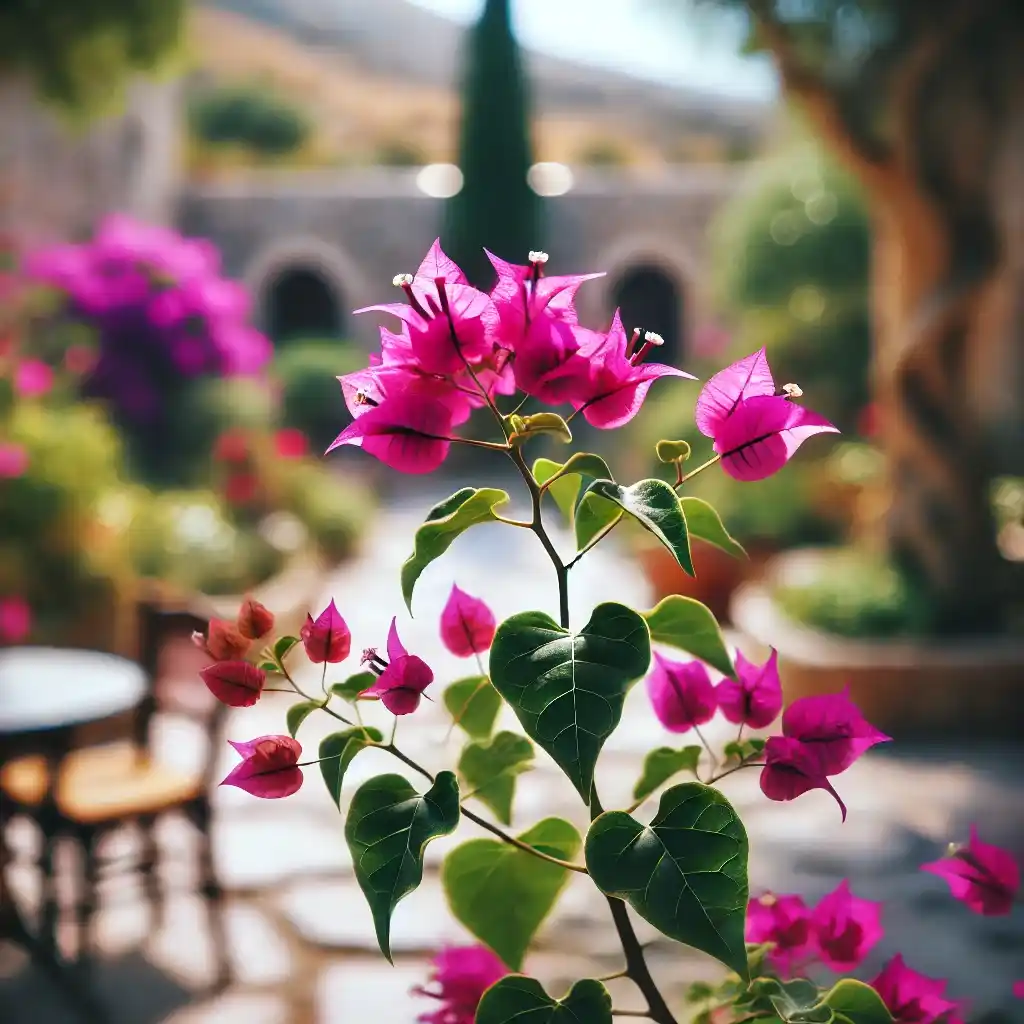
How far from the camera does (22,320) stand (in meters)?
8.38

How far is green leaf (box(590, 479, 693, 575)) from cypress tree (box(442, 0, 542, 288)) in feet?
47.7

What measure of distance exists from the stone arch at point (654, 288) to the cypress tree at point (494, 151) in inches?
47.4

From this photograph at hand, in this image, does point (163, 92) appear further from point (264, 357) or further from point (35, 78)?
point (264, 357)

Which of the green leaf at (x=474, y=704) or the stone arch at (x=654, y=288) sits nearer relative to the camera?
the green leaf at (x=474, y=704)

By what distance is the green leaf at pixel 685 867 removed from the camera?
0.85 metres

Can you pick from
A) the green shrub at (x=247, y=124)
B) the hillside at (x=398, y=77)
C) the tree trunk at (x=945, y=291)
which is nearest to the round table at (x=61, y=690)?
the tree trunk at (x=945, y=291)

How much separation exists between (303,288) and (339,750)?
16.6 meters

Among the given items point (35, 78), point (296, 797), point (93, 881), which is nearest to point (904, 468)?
point (296, 797)

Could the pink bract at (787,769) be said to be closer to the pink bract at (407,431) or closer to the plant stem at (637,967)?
the plant stem at (637,967)

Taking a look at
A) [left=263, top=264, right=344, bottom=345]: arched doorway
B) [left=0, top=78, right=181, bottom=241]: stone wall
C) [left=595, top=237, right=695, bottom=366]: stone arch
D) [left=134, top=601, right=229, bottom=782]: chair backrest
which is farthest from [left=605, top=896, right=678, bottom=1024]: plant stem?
A: [left=263, top=264, right=344, bottom=345]: arched doorway

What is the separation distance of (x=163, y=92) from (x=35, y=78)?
4.43 metres

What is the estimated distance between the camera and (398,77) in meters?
60.5

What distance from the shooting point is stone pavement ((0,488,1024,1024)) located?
9.11 ft

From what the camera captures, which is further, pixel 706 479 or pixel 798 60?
pixel 706 479
